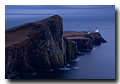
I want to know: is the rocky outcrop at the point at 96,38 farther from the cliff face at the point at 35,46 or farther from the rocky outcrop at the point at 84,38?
the cliff face at the point at 35,46

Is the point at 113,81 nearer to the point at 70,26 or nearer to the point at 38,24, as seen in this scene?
the point at 38,24

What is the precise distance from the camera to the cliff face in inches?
1599

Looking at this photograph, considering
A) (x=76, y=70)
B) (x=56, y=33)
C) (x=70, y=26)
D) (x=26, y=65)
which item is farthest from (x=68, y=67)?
(x=70, y=26)

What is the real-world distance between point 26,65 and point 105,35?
57.6 m

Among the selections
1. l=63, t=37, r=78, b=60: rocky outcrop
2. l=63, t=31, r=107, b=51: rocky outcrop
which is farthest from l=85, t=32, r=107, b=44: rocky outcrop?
l=63, t=37, r=78, b=60: rocky outcrop

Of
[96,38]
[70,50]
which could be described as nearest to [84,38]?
[96,38]

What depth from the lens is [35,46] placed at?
45719 mm

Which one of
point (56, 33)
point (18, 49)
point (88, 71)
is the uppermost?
point (56, 33)

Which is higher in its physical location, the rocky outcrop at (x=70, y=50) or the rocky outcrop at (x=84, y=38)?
the rocky outcrop at (x=84, y=38)

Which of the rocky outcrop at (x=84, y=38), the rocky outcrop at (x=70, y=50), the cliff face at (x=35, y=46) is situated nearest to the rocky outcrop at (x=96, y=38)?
the rocky outcrop at (x=84, y=38)

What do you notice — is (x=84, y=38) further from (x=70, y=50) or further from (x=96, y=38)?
(x=70, y=50)

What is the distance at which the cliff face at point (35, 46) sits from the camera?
4062 cm

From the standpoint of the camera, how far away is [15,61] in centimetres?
4019

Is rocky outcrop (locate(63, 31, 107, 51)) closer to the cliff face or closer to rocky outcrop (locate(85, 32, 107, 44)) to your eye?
rocky outcrop (locate(85, 32, 107, 44))
